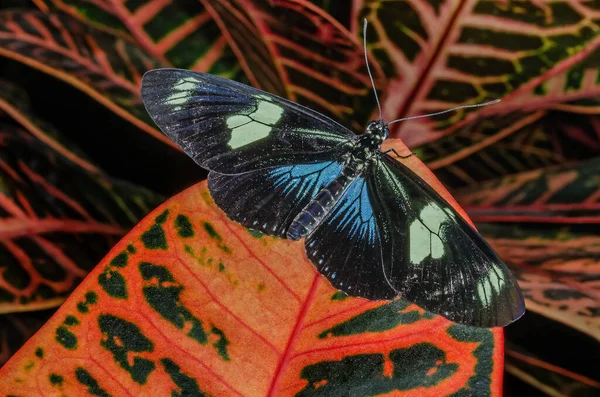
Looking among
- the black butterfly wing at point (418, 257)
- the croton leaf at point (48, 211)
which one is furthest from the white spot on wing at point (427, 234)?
the croton leaf at point (48, 211)

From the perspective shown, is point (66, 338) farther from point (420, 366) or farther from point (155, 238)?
point (420, 366)

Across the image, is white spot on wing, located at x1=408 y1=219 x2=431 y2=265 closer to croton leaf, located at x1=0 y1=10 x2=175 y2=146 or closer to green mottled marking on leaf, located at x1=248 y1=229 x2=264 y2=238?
green mottled marking on leaf, located at x1=248 y1=229 x2=264 y2=238

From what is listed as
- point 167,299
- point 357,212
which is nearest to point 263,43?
point 357,212

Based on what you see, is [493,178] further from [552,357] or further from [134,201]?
[134,201]

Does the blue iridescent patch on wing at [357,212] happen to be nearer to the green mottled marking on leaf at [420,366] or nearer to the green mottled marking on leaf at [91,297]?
the green mottled marking on leaf at [420,366]

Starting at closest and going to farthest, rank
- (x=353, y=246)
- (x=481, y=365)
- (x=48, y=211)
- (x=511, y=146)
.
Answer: (x=481, y=365) < (x=353, y=246) < (x=48, y=211) < (x=511, y=146)

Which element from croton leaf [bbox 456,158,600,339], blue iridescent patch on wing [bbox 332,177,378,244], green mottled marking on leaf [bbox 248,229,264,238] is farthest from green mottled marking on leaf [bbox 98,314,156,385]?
croton leaf [bbox 456,158,600,339]
